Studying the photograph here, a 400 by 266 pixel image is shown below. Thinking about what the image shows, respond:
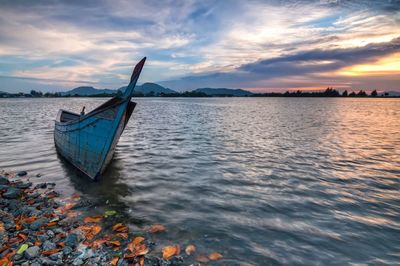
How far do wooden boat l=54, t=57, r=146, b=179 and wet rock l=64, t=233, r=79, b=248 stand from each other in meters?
4.72

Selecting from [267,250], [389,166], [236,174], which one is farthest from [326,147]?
[267,250]

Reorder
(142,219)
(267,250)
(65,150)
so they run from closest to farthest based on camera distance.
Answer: (267,250)
(142,219)
(65,150)

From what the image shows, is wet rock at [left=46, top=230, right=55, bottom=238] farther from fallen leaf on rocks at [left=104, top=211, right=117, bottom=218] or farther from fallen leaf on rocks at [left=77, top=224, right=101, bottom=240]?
fallen leaf on rocks at [left=104, top=211, right=117, bottom=218]

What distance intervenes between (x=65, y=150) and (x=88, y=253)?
10.3 metres

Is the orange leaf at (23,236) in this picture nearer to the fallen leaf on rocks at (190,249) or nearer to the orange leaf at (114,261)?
the orange leaf at (114,261)

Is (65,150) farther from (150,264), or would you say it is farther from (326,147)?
(326,147)

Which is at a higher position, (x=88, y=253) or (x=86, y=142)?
(x=86, y=142)

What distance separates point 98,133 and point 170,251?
680 centimetres

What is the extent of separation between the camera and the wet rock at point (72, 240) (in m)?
5.76

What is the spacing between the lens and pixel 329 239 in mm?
6473

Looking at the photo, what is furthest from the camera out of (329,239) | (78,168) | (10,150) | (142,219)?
(10,150)

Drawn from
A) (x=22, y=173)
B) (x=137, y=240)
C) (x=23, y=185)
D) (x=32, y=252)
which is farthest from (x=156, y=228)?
(x=22, y=173)

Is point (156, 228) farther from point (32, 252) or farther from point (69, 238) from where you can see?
point (32, 252)

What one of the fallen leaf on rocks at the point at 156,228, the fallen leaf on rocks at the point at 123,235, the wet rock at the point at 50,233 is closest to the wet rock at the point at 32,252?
the wet rock at the point at 50,233
